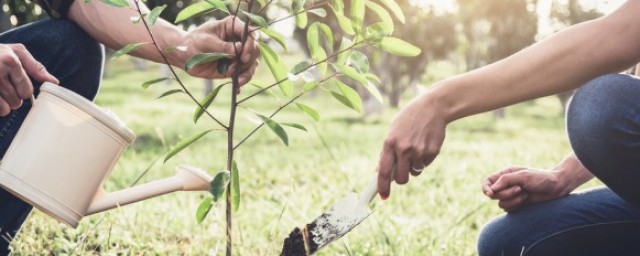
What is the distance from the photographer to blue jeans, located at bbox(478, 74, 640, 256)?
1298mm

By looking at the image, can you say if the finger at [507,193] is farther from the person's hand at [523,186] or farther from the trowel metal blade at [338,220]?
the trowel metal blade at [338,220]

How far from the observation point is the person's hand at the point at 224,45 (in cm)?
149

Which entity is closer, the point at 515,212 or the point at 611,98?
the point at 611,98

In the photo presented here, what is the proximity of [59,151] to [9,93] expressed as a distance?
0.20m

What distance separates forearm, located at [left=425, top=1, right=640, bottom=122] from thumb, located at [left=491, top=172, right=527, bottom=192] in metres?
0.38

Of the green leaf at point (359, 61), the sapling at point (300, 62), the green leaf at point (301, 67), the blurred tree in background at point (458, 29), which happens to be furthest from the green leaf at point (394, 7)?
the blurred tree in background at point (458, 29)

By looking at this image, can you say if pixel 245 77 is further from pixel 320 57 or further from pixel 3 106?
pixel 3 106

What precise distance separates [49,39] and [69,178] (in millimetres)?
557

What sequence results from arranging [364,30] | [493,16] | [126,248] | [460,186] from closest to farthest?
[364,30] → [126,248] → [460,186] → [493,16]

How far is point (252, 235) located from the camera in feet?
8.02

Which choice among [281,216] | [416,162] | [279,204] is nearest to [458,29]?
[279,204]

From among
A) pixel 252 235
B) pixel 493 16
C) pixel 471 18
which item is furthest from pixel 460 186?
pixel 471 18

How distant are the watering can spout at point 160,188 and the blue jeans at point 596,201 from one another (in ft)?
2.86

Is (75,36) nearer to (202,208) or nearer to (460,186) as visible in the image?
(202,208)
